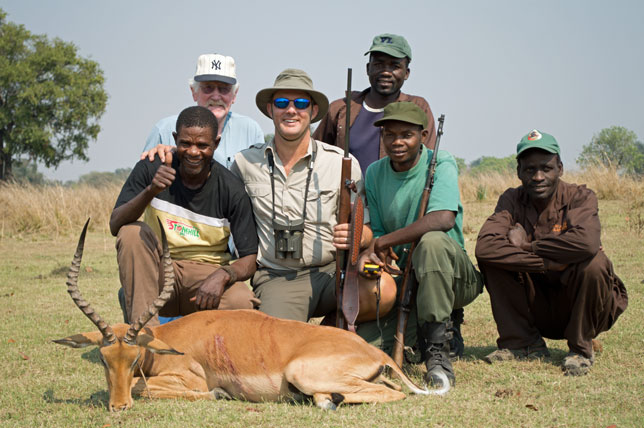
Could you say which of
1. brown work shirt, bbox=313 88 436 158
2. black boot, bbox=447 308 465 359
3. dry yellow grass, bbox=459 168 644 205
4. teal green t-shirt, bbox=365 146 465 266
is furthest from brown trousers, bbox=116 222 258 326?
dry yellow grass, bbox=459 168 644 205

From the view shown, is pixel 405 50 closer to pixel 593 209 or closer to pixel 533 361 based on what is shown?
pixel 593 209

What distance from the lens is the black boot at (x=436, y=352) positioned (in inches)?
201

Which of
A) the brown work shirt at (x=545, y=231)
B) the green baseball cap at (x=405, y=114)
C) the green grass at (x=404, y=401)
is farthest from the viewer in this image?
the green baseball cap at (x=405, y=114)

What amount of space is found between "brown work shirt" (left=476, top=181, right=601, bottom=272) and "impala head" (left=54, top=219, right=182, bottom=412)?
9.26ft

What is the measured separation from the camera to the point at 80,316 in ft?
27.1

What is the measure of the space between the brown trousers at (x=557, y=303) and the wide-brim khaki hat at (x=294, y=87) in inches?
84.7

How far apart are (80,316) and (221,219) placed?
343cm

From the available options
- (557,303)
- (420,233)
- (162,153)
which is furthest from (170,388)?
(557,303)

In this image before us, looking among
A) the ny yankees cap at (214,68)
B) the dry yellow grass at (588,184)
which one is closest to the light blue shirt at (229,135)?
the ny yankees cap at (214,68)

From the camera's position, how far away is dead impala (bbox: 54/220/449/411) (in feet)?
14.6

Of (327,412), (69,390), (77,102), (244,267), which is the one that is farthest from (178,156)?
(77,102)

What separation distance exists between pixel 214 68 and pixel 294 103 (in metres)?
1.94

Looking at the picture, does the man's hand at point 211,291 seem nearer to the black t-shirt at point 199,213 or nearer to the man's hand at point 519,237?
the black t-shirt at point 199,213

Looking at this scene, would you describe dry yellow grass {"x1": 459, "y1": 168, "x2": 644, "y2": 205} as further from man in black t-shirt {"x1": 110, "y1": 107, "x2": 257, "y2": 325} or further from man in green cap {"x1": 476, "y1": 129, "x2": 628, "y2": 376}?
man in black t-shirt {"x1": 110, "y1": 107, "x2": 257, "y2": 325}
